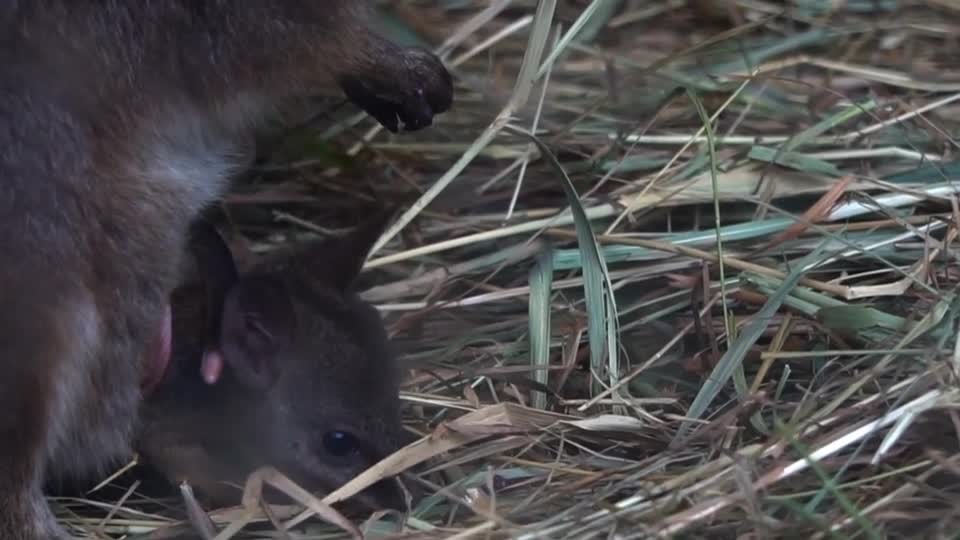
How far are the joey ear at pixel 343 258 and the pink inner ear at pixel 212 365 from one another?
1.06 ft

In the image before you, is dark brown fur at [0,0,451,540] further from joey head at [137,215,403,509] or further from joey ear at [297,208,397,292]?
→ joey ear at [297,208,397,292]

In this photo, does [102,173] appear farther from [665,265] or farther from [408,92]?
[665,265]

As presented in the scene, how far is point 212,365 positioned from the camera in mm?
3422

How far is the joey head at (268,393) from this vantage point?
338 centimetres

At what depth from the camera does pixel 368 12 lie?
3764 mm

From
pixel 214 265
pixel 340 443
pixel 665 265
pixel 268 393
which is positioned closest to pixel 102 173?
pixel 214 265

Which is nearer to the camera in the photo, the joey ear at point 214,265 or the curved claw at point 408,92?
the joey ear at point 214,265

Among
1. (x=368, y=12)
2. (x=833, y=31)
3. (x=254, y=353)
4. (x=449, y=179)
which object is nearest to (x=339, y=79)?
(x=368, y=12)

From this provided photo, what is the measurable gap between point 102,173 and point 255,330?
503 millimetres

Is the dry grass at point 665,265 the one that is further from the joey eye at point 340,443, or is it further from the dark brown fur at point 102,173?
the dark brown fur at point 102,173

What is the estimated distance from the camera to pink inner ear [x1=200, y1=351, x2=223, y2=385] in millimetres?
3422

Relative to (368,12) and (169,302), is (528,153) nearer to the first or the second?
(368,12)

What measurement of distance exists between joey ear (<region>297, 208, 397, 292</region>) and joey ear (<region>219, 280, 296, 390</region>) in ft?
0.64

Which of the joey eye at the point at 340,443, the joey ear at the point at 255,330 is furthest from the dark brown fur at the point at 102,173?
the joey eye at the point at 340,443
